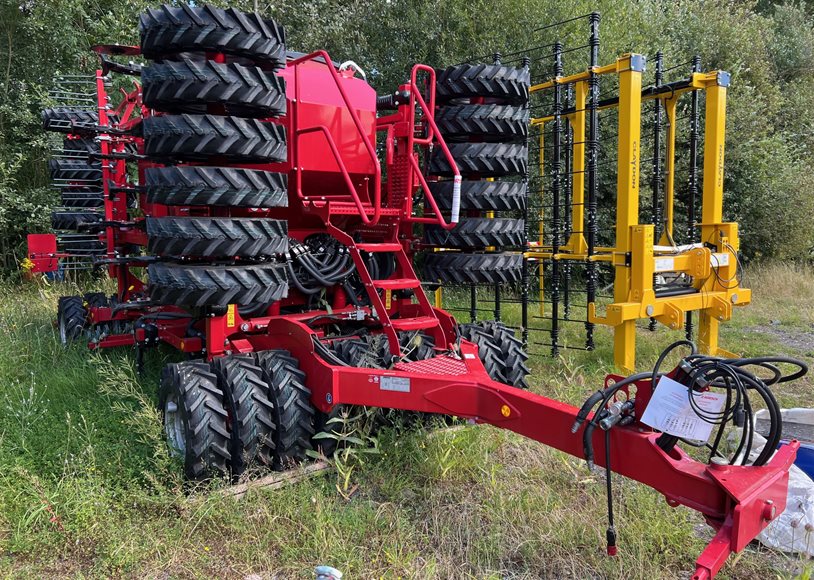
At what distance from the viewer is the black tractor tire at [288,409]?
143 inches

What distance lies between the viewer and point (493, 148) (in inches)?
184

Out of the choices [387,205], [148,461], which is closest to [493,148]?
[387,205]

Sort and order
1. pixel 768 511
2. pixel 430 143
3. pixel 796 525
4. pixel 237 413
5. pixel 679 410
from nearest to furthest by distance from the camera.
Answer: pixel 768 511
pixel 679 410
pixel 796 525
pixel 237 413
pixel 430 143

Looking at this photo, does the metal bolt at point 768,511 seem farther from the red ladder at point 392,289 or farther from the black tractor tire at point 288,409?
the black tractor tire at point 288,409

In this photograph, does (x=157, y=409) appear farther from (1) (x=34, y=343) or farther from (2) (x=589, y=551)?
(1) (x=34, y=343)

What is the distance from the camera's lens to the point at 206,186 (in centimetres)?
340

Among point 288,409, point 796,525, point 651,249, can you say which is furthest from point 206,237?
point 651,249

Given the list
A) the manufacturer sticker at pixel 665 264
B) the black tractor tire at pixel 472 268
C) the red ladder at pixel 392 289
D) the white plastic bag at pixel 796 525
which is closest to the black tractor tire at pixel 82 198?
the red ladder at pixel 392 289

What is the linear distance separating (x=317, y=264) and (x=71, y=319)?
3714 millimetres

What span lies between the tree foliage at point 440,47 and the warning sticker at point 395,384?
862 centimetres

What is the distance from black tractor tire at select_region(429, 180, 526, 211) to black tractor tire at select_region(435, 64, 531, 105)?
0.64m

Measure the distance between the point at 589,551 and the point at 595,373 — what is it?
11.1 ft

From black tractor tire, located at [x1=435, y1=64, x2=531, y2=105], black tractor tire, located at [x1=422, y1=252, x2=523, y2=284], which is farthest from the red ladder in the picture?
black tractor tire, located at [x1=435, y1=64, x2=531, y2=105]

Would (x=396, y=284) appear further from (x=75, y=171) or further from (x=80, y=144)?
(x=80, y=144)
